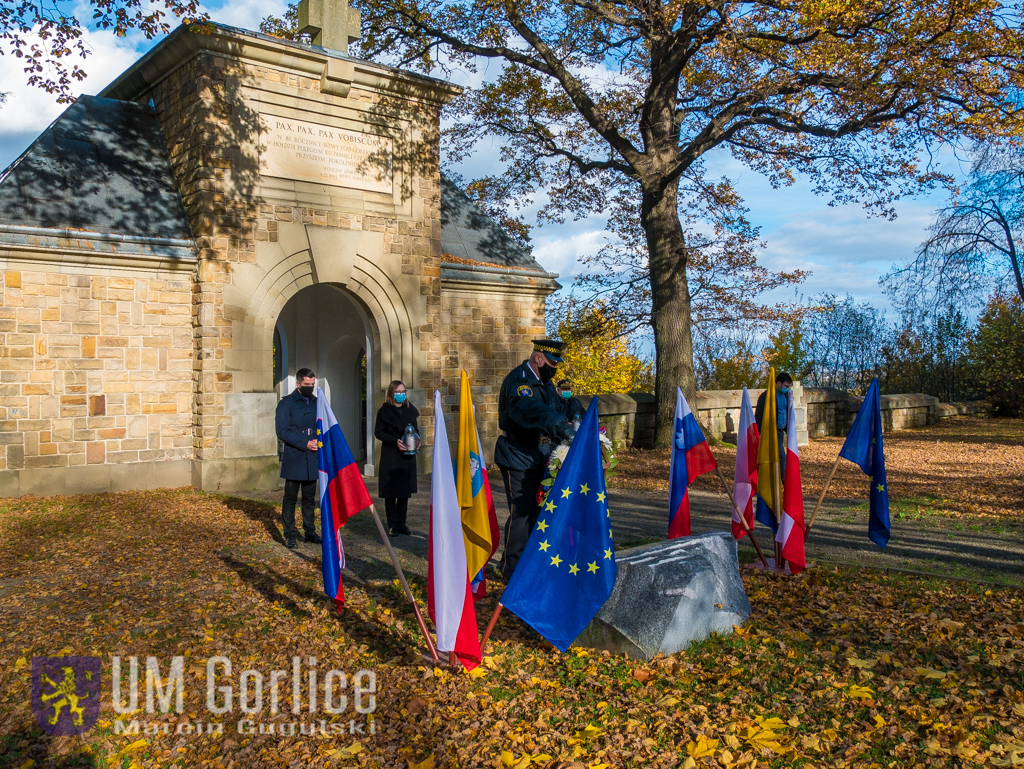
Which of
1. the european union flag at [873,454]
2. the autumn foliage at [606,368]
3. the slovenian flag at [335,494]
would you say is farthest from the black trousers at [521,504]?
the autumn foliage at [606,368]

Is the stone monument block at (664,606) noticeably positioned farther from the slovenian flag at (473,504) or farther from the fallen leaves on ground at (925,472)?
the fallen leaves on ground at (925,472)

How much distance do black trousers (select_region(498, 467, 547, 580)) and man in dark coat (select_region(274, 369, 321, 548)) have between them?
242 centimetres

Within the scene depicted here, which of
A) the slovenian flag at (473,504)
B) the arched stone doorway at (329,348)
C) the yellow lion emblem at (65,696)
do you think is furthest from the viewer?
the arched stone doorway at (329,348)

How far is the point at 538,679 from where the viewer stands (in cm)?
442

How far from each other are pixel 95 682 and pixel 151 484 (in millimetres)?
6812

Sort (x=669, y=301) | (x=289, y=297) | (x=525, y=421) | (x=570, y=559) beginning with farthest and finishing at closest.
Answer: (x=669, y=301)
(x=289, y=297)
(x=525, y=421)
(x=570, y=559)

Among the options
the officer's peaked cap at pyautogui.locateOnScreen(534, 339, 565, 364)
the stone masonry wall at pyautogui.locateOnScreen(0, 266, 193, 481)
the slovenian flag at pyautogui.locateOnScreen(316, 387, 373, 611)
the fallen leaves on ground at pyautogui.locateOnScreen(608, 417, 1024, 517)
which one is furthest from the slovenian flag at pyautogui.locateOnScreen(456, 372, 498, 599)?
the stone masonry wall at pyautogui.locateOnScreen(0, 266, 193, 481)

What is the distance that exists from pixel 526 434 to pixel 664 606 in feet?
5.57

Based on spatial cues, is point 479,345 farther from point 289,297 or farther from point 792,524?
point 792,524

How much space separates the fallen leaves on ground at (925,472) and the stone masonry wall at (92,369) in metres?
6.90

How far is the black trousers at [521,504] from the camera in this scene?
19.1 feet

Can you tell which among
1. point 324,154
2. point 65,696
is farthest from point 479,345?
point 65,696

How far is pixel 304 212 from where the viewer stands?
11516mm

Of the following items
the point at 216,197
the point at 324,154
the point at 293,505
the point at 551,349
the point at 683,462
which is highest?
the point at 324,154
